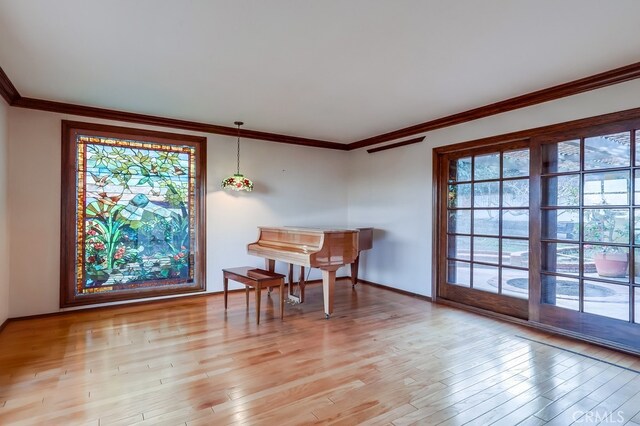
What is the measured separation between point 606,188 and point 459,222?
5.62 feet

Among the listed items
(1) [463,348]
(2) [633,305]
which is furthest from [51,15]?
(2) [633,305]

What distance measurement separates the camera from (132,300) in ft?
15.4

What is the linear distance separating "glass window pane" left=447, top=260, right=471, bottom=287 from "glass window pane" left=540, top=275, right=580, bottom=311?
0.95 m

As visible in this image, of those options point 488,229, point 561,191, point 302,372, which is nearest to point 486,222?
→ point 488,229

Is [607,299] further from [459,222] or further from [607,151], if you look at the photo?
[459,222]

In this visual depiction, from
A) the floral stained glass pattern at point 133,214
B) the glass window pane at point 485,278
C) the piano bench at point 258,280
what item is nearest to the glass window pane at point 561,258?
the glass window pane at point 485,278

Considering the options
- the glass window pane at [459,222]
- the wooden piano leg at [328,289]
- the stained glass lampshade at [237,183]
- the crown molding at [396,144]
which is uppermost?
the crown molding at [396,144]

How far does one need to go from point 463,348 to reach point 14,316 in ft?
16.3

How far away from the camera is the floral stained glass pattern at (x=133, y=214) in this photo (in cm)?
447

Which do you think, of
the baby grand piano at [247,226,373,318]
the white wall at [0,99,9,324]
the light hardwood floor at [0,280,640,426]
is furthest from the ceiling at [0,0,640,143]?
the light hardwood floor at [0,280,640,426]

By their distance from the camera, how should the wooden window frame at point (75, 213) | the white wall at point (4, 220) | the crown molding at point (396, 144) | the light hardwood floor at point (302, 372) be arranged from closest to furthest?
the light hardwood floor at point (302, 372)
the white wall at point (4, 220)
the wooden window frame at point (75, 213)
the crown molding at point (396, 144)

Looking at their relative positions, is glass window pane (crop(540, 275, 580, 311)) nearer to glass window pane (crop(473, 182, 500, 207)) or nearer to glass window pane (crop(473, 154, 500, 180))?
glass window pane (crop(473, 182, 500, 207))

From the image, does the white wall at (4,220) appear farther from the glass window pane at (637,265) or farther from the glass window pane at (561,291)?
the glass window pane at (637,265)

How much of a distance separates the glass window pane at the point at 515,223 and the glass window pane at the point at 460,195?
550 millimetres
